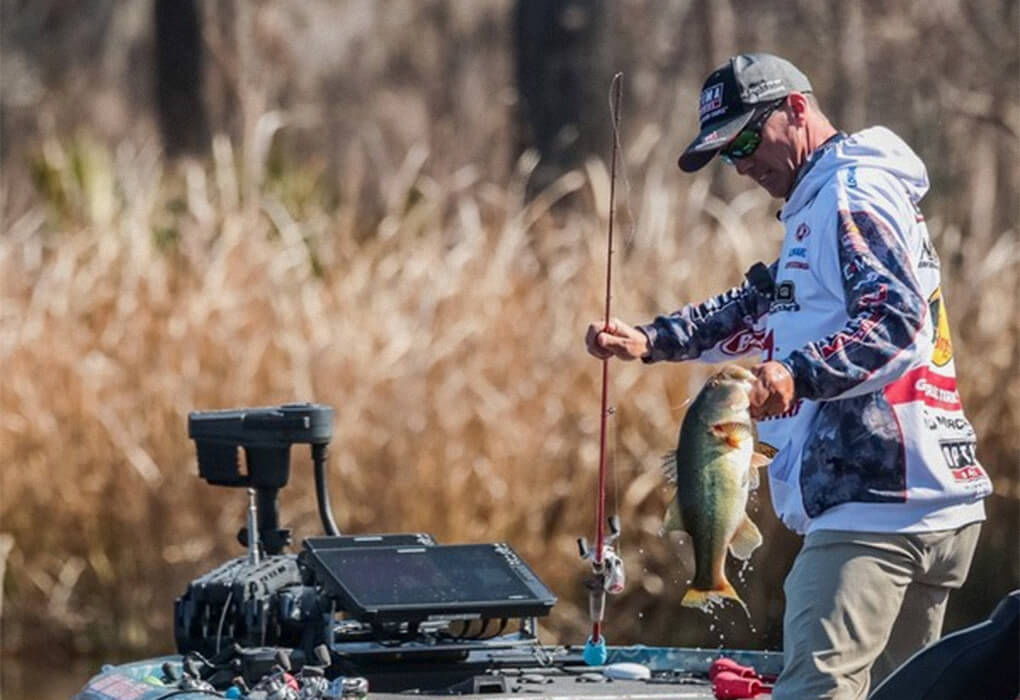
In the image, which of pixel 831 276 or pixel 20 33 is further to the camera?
pixel 20 33

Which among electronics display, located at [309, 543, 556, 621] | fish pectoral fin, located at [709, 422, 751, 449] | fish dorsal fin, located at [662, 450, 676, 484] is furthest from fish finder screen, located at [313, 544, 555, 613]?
fish pectoral fin, located at [709, 422, 751, 449]

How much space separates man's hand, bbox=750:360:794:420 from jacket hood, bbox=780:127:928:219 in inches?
19.1

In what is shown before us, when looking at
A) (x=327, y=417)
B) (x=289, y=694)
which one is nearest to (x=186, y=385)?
(x=327, y=417)

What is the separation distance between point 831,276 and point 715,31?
9704mm

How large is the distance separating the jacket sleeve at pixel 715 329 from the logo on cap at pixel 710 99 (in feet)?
1.68

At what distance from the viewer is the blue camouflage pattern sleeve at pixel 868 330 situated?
523 cm

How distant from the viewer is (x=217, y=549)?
36.7ft

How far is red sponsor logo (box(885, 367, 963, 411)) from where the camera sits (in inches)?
215

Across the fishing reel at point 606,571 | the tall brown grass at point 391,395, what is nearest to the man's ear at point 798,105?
the fishing reel at point 606,571

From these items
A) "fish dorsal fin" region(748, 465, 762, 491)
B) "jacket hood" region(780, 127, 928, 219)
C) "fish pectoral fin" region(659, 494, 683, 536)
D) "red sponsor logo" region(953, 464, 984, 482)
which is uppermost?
"jacket hood" region(780, 127, 928, 219)

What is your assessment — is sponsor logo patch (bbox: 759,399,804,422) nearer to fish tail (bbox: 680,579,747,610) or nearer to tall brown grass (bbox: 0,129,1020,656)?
fish tail (bbox: 680,579,747,610)

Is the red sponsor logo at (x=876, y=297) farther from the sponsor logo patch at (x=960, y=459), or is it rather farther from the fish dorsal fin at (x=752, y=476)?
the fish dorsal fin at (x=752, y=476)

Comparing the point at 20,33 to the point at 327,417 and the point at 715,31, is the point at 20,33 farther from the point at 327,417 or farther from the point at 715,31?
the point at 327,417

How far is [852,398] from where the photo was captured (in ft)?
17.8
